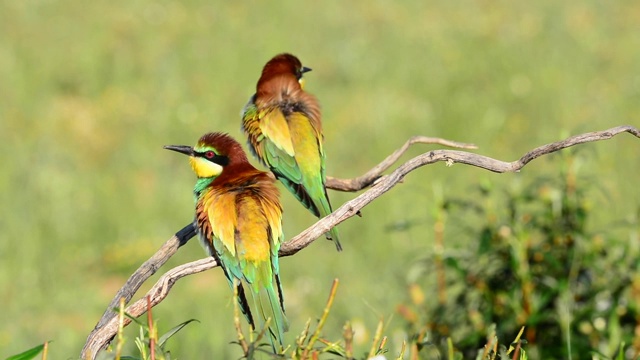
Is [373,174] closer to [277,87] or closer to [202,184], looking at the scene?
[202,184]

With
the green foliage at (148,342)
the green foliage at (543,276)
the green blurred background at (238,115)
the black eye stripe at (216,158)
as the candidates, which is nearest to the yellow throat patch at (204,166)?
the black eye stripe at (216,158)

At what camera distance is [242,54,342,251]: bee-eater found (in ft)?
8.96

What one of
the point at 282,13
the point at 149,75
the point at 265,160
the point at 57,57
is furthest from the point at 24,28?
the point at 265,160

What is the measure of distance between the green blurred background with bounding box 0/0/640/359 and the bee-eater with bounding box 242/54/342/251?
1301mm

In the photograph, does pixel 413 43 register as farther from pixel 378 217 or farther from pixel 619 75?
pixel 378 217

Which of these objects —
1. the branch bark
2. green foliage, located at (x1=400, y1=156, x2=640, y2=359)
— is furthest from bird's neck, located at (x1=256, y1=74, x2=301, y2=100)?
the branch bark

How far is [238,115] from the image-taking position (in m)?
8.86

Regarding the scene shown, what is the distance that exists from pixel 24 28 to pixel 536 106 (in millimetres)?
5586

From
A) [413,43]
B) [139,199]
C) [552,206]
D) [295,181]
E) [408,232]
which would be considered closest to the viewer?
[295,181]

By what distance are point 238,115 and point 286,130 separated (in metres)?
6.12

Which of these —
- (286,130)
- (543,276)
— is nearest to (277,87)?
(286,130)

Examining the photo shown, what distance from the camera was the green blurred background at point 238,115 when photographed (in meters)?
6.42

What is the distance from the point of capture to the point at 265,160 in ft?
9.36

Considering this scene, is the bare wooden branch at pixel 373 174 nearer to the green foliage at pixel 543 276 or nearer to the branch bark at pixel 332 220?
the branch bark at pixel 332 220
